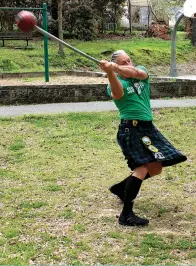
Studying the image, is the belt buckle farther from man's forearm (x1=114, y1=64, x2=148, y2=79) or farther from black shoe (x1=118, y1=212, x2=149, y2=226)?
black shoe (x1=118, y1=212, x2=149, y2=226)

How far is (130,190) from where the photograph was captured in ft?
14.0

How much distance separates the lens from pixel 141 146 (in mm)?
4211

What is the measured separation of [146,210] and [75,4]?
17.4m

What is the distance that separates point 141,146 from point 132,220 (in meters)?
0.61

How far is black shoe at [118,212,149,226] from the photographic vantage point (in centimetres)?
424

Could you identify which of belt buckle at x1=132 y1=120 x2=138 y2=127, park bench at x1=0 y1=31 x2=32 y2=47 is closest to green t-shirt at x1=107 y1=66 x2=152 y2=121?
belt buckle at x1=132 y1=120 x2=138 y2=127

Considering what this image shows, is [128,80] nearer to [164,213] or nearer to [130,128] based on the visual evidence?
[130,128]

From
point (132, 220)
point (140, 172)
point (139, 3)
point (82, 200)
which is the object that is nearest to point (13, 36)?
point (82, 200)

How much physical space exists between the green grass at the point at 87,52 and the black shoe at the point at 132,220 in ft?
34.4

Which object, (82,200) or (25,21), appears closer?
(25,21)

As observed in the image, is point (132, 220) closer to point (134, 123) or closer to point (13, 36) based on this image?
point (134, 123)

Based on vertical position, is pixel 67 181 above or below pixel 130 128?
below

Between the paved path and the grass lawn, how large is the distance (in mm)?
825

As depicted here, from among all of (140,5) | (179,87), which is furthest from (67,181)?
(140,5)
